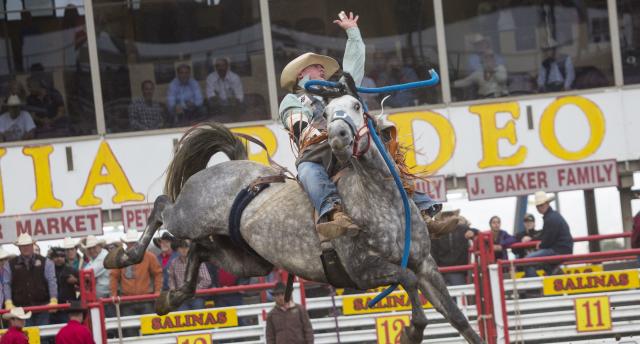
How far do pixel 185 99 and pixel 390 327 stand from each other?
5.45 m

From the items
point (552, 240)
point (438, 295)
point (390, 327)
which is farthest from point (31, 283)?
point (438, 295)

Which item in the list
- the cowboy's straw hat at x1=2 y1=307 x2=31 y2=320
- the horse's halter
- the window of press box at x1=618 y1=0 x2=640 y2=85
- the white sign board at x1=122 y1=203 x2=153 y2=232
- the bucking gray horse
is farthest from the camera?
the window of press box at x1=618 y1=0 x2=640 y2=85

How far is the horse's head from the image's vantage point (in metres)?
7.80

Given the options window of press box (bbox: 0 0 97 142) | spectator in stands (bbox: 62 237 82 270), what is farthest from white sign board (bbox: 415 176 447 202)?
window of press box (bbox: 0 0 97 142)

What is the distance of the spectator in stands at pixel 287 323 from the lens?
12.9 metres

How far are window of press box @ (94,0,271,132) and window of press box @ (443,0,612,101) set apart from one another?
2.58 meters

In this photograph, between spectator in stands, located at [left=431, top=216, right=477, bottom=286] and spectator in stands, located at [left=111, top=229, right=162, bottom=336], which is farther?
spectator in stands, located at [left=431, top=216, right=477, bottom=286]

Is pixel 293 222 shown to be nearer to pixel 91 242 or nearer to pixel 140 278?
pixel 140 278

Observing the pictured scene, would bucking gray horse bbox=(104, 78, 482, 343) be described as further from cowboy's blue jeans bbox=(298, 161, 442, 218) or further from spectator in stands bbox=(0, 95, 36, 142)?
spectator in stands bbox=(0, 95, 36, 142)

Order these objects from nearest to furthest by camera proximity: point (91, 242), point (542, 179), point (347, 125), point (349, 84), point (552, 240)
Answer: point (347, 125) < point (349, 84) < point (552, 240) < point (91, 242) < point (542, 179)

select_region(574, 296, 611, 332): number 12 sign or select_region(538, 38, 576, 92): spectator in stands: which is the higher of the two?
select_region(538, 38, 576, 92): spectator in stands

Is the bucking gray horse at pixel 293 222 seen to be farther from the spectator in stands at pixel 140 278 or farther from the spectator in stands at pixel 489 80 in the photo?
the spectator in stands at pixel 489 80

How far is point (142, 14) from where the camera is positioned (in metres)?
17.5

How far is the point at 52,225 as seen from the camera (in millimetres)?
16875
